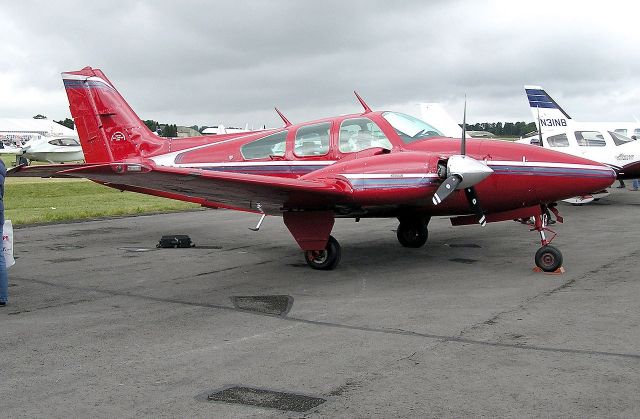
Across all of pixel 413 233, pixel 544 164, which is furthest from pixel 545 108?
pixel 544 164

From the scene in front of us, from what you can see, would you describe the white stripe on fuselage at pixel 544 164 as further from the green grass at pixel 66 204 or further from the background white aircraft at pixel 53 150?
the background white aircraft at pixel 53 150

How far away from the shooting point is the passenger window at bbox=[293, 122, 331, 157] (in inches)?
414

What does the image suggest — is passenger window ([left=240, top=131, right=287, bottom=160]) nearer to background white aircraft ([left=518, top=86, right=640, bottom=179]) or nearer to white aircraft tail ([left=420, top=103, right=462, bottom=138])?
background white aircraft ([left=518, top=86, right=640, bottom=179])

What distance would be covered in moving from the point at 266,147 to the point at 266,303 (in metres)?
4.16

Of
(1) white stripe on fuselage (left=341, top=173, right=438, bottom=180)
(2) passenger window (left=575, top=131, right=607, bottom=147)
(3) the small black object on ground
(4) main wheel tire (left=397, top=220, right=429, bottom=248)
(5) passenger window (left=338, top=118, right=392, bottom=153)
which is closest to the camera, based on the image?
(1) white stripe on fuselage (left=341, top=173, right=438, bottom=180)

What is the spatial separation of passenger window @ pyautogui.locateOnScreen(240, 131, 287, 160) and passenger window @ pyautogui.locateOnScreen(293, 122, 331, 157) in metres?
0.31

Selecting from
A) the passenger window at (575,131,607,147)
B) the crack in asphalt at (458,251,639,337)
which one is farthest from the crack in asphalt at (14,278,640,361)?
the passenger window at (575,131,607,147)

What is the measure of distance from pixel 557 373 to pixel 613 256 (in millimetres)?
6226

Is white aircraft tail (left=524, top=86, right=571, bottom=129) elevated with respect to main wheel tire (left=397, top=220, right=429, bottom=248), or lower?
elevated

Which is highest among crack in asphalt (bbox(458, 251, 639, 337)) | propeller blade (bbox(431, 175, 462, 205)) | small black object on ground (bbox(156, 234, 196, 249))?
propeller blade (bbox(431, 175, 462, 205))

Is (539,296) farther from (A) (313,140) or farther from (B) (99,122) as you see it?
(B) (99,122)

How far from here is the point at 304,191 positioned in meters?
8.61

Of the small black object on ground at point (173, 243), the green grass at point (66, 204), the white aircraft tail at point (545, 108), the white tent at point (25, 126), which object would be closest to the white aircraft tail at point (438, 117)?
the white aircraft tail at point (545, 108)

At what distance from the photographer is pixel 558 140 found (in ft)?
67.7
